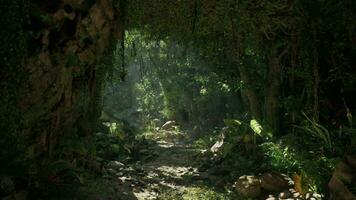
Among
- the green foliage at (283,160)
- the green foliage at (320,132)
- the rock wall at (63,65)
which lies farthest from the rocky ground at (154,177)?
the green foliage at (320,132)

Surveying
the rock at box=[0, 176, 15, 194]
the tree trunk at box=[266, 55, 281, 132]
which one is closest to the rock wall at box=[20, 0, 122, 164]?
the rock at box=[0, 176, 15, 194]

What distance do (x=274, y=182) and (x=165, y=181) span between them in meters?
2.48

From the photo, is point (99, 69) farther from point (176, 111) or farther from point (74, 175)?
point (176, 111)

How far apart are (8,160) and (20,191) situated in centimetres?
55

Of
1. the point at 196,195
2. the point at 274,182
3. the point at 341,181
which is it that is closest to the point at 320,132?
the point at 274,182

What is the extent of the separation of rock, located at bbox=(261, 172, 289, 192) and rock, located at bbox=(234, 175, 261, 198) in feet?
0.38

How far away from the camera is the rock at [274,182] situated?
23.0 ft

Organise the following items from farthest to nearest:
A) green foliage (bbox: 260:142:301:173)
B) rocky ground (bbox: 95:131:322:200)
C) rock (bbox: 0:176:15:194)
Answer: green foliage (bbox: 260:142:301:173) → rocky ground (bbox: 95:131:322:200) → rock (bbox: 0:176:15:194)

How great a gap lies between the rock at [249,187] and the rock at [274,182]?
117 millimetres

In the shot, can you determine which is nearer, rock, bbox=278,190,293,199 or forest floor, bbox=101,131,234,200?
rock, bbox=278,190,293,199

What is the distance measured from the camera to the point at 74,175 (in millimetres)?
6379

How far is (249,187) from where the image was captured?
7.05 m

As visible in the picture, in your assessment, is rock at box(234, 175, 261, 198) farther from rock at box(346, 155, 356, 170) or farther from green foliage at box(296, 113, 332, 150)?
rock at box(346, 155, 356, 170)

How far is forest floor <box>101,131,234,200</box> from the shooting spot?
23.2 feet
